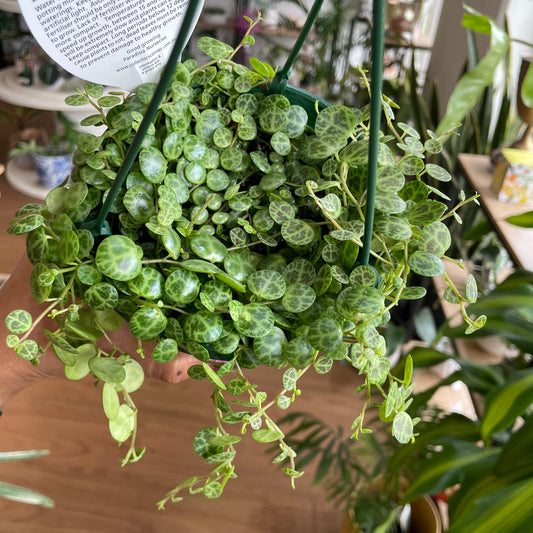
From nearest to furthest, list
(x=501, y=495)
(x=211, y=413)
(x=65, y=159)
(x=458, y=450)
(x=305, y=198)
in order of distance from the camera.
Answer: (x=305, y=198) → (x=501, y=495) → (x=458, y=450) → (x=211, y=413) → (x=65, y=159)

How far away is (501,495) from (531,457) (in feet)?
0.32

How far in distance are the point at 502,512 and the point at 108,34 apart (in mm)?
722

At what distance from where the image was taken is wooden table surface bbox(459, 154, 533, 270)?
107 cm

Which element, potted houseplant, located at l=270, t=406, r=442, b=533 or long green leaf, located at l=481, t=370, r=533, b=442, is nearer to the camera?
long green leaf, located at l=481, t=370, r=533, b=442

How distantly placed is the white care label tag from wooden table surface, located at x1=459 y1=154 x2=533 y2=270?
31.9 inches

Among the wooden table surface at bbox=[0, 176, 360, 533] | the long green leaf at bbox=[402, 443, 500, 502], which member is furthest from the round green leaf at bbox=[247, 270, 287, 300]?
the wooden table surface at bbox=[0, 176, 360, 533]

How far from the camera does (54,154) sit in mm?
2184

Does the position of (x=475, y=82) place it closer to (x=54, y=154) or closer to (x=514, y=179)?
(x=514, y=179)

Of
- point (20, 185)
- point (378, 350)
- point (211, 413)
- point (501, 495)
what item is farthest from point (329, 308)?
point (20, 185)

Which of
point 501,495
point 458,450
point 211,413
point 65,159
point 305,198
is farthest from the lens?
point 65,159

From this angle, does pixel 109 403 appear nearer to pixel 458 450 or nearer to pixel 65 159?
pixel 458 450

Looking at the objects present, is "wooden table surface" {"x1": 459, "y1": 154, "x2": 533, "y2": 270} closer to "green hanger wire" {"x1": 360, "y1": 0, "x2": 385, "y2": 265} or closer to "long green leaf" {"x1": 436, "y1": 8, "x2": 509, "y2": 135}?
"long green leaf" {"x1": 436, "y1": 8, "x2": 509, "y2": 135}

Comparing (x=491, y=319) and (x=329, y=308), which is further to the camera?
(x=491, y=319)

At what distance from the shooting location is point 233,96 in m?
0.52
